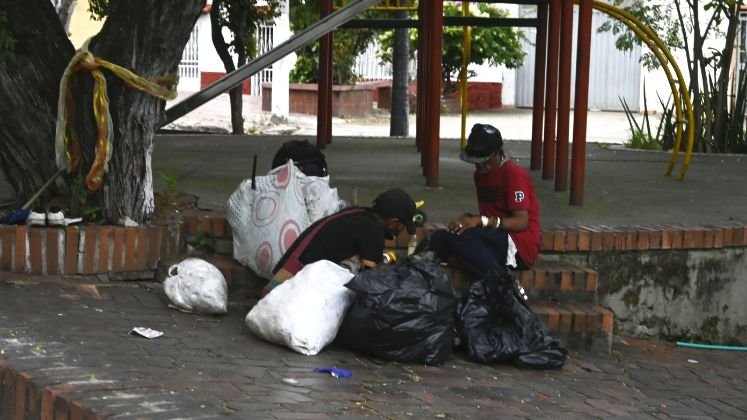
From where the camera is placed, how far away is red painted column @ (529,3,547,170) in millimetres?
9859

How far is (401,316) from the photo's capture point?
18.7ft

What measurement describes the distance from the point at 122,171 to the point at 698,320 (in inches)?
133

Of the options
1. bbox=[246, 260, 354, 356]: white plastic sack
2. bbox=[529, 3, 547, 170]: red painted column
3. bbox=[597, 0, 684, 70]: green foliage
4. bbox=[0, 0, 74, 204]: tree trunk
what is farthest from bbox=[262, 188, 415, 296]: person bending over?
bbox=[597, 0, 684, 70]: green foliage

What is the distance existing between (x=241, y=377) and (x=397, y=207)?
157 cm

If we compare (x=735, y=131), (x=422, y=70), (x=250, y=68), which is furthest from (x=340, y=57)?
(x=250, y=68)

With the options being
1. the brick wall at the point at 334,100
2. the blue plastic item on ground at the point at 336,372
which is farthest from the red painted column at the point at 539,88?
the brick wall at the point at 334,100

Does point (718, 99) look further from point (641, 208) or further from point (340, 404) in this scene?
point (340, 404)

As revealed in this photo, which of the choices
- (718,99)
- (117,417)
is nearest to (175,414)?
(117,417)

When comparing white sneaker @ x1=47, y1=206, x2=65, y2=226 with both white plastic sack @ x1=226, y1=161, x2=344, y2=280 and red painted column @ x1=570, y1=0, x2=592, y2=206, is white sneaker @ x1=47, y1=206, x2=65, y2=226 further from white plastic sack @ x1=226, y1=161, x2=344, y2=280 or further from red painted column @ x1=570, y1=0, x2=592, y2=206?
red painted column @ x1=570, y1=0, x2=592, y2=206

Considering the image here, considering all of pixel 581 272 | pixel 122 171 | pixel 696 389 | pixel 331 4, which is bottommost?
pixel 696 389

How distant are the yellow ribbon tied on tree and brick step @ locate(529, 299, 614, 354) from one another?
88.1 inches

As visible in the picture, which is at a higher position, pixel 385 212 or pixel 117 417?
pixel 385 212

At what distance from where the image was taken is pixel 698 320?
7.41 meters

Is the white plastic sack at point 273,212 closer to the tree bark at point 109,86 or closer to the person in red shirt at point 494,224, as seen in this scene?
the tree bark at point 109,86
